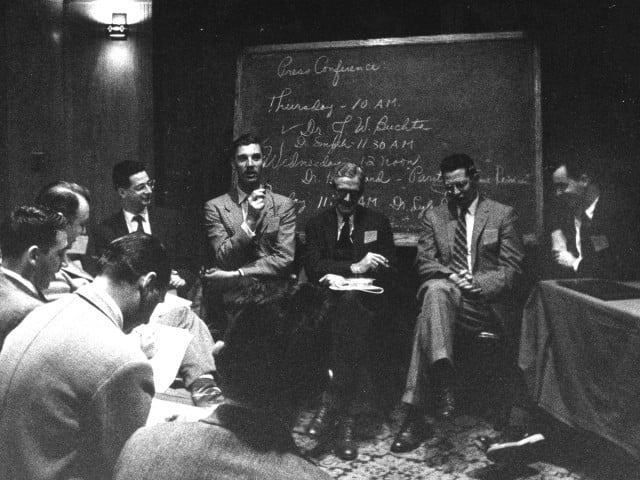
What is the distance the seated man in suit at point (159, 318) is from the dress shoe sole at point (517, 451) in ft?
3.64

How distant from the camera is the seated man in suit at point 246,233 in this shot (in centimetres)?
360

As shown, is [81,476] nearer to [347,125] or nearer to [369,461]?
[369,461]

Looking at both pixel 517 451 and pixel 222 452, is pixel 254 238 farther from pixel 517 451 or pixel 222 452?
pixel 222 452

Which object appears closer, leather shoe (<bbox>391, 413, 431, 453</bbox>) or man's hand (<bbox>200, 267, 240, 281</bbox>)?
leather shoe (<bbox>391, 413, 431, 453</bbox>)

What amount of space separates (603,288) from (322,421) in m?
1.31

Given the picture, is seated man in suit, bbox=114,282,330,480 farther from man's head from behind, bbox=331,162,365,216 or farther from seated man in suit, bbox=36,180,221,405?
man's head from behind, bbox=331,162,365,216

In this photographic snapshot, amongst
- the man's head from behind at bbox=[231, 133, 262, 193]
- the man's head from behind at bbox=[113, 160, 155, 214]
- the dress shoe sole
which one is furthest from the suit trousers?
the man's head from behind at bbox=[113, 160, 155, 214]

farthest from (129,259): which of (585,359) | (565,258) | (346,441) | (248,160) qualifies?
(565,258)

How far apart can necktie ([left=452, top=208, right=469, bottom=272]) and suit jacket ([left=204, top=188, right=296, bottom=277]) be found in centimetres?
85

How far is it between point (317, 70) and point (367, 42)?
35 cm

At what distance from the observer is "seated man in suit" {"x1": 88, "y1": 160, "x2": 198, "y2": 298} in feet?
12.0

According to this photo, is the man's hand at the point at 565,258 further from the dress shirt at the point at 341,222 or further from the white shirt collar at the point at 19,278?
the white shirt collar at the point at 19,278

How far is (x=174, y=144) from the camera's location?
467 centimetres

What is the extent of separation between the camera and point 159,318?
9.13ft
